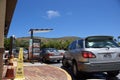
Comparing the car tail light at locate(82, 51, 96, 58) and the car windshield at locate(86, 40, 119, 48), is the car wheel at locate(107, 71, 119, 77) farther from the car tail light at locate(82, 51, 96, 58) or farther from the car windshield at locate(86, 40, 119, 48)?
the car tail light at locate(82, 51, 96, 58)

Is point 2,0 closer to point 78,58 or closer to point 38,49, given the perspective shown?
point 78,58

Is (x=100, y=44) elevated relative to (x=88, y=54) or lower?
elevated

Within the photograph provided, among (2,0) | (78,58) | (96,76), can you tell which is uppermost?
(2,0)

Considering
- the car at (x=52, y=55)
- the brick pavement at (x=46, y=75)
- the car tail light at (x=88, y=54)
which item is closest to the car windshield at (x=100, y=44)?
the car tail light at (x=88, y=54)

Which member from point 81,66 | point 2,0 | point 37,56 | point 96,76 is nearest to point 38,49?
point 37,56

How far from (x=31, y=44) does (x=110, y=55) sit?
1249cm

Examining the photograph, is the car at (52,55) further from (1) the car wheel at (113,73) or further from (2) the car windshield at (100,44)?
(2) the car windshield at (100,44)

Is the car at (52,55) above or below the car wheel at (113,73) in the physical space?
above

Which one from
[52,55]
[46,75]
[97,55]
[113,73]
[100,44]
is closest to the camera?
[97,55]

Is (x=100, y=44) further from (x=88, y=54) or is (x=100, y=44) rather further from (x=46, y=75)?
(x=46, y=75)

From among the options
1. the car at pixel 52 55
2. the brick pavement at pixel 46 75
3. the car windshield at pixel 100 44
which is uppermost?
the car windshield at pixel 100 44

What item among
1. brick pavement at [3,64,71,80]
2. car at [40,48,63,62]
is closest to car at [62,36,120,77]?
brick pavement at [3,64,71,80]

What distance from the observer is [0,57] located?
6230mm

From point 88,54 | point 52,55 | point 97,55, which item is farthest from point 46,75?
point 52,55
